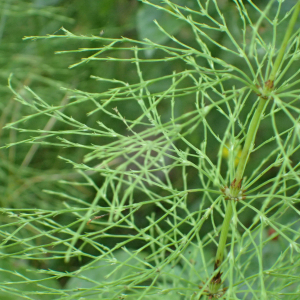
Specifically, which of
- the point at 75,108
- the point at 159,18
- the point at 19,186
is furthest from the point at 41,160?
the point at 159,18

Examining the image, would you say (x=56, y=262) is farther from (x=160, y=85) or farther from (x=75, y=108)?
(x=160, y=85)

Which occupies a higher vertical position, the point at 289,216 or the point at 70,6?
the point at 70,6

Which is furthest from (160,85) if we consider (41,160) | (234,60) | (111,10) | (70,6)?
(41,160)

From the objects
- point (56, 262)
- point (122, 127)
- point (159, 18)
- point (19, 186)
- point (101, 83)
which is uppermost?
point (159, 18)

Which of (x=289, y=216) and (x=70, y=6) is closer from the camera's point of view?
(x=289, y=216)

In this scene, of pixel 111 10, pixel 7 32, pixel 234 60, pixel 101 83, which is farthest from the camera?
pixel 7 32

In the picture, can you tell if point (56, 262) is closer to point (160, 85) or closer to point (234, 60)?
point (160, 85)

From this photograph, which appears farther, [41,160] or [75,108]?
[41,160]

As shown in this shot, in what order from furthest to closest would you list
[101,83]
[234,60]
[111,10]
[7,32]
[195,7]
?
[7,32]
[101,83]
[111,10]
[234,60]
[195,7]

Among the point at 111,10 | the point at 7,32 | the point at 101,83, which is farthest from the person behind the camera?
the point at 7,32
